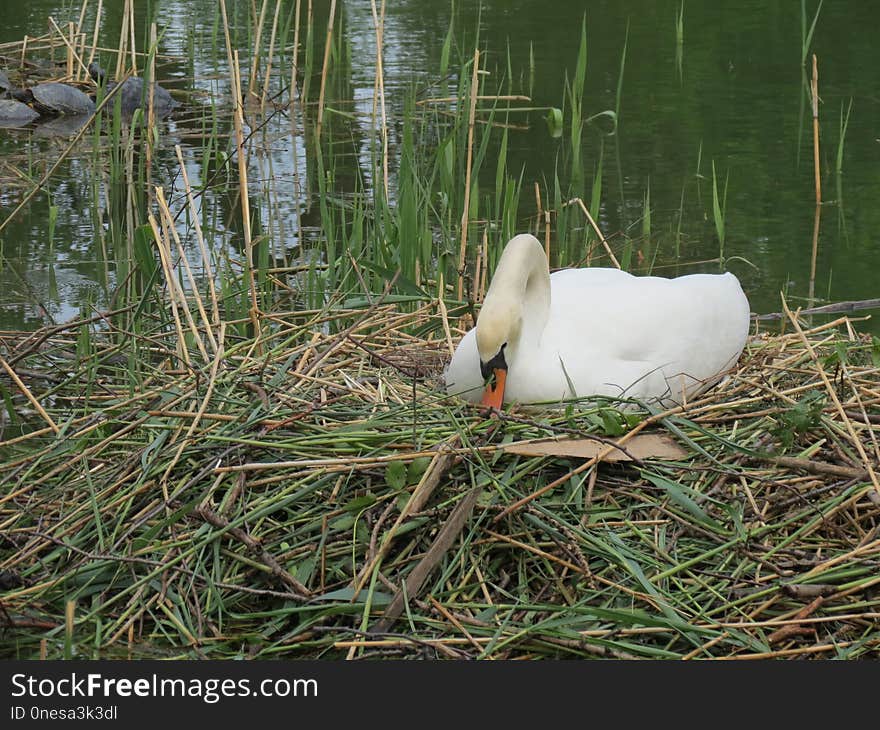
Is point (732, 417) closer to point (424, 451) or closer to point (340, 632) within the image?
point (424, 451)

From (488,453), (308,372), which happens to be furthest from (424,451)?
(308,372)

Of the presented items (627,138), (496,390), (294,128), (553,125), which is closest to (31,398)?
(496,390)

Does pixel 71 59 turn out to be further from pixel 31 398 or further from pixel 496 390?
pixel 496 390

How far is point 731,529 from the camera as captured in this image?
3330 millimetres

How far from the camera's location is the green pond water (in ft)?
22.8

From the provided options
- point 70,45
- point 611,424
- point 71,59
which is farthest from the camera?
point 71,59

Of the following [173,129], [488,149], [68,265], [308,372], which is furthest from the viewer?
[173,129]

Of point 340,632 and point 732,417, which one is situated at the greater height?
point 732,417

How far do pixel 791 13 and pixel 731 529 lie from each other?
11573mm

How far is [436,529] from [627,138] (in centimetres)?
647

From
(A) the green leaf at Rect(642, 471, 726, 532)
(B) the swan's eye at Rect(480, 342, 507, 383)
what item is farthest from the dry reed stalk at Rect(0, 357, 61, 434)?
(A) the green leaf at Rect(642, 471, 726, 532)

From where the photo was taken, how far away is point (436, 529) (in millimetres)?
3320

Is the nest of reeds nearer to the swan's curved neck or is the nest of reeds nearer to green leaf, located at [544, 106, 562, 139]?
the swan's curved neck

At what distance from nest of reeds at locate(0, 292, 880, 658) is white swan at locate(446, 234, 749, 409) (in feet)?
0.44
